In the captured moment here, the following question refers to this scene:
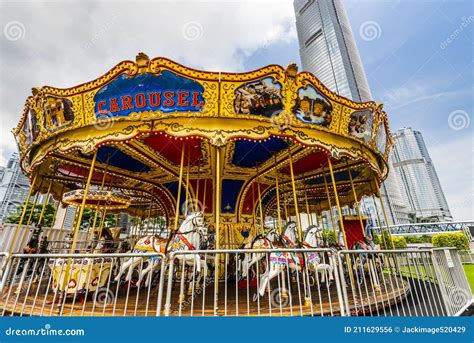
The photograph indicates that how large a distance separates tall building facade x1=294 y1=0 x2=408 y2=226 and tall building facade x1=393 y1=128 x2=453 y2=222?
10.8 ft

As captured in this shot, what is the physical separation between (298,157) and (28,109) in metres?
7.73

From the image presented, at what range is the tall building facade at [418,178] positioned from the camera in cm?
6044

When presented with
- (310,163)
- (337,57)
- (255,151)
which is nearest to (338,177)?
(310,163)

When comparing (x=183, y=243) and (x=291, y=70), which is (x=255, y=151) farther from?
(x=183, y=243)

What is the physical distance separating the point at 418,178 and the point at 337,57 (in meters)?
40.6

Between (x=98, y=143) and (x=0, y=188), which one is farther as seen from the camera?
(x=0, y=188)

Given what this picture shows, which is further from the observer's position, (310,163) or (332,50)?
(332,50)

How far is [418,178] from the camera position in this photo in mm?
65000

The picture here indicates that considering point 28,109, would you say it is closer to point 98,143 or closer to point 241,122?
point 98,143

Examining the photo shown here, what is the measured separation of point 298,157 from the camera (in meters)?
7.80

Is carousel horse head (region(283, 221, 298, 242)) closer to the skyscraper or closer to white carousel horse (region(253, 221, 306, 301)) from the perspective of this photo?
white carousel horse (region(253, 221, 306, 301))

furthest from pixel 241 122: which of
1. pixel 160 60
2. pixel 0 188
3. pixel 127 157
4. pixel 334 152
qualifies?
pixel 0 188

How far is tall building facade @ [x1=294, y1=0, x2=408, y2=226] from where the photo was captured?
65375 mm

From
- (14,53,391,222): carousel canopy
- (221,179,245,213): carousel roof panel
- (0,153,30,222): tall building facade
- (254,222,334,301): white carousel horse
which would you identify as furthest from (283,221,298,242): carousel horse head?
(0,153,30,222): tall building facade
